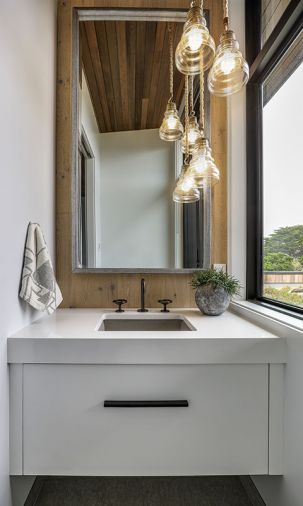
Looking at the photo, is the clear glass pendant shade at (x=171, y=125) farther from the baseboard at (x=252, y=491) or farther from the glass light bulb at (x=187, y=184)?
the baseboard at (x=252, y=491)

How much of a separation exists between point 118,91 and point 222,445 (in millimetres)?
1782

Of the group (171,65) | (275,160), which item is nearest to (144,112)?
(171,65)

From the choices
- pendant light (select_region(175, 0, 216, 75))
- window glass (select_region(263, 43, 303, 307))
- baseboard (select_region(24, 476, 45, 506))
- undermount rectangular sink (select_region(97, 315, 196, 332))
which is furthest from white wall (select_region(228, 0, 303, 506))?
baseboard (select_region(24, 476, 45, 506))

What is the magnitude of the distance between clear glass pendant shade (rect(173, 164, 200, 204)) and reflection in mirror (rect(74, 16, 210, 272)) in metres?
0.08

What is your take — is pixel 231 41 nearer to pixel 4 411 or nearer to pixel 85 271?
pixel 85 271

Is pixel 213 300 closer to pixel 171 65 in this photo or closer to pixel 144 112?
pixel 144 112

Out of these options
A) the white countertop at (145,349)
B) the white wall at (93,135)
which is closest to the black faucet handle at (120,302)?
the white wall at (93,135)

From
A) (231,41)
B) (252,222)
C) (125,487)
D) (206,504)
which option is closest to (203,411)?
(206,504)

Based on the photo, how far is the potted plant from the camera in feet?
5.16

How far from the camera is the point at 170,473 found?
1110 mm

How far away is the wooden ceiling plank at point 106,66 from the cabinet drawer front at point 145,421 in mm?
1343

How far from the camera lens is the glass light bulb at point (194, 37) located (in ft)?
3.50

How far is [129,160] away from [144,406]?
1275 millimetres

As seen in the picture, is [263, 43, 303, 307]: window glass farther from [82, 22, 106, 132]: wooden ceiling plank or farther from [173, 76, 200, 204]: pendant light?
[82, 22, 106, 132]: wooden ceiling plank
